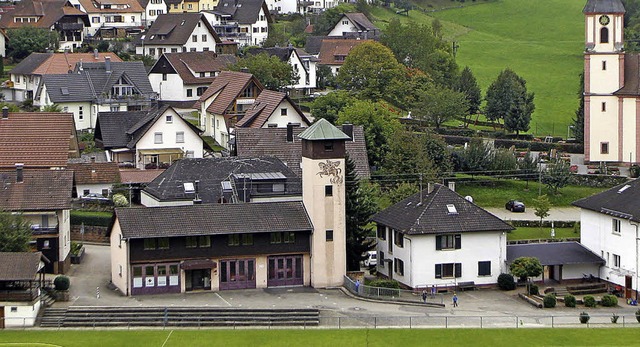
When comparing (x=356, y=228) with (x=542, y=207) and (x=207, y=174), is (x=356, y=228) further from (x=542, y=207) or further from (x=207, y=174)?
(x=542, y=207)

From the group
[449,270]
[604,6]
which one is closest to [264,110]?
[604,6]

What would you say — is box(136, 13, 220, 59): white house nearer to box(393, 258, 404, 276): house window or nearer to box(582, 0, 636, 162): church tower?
box(582, 0, 636, 162): church tower

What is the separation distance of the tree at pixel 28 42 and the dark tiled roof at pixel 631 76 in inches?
2338

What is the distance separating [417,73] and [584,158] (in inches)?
858

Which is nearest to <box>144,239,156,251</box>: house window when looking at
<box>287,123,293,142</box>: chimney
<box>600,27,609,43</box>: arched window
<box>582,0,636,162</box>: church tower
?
<box>287,123,293,142</box>: chimney

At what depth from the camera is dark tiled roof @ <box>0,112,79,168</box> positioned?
3243 inches

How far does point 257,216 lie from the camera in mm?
72812

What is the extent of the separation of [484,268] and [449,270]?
6.74 ft

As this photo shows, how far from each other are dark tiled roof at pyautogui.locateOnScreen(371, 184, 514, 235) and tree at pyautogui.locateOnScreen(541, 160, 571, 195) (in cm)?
2057

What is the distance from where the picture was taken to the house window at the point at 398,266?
2928 inches

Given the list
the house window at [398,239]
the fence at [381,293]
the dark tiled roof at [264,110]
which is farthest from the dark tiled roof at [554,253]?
the dark tiled roof at [264,110]

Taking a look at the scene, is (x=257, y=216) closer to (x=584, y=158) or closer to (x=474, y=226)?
(x=474, y=226)

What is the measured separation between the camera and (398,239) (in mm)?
74812

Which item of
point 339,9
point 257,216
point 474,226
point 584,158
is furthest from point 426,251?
point 339,9
